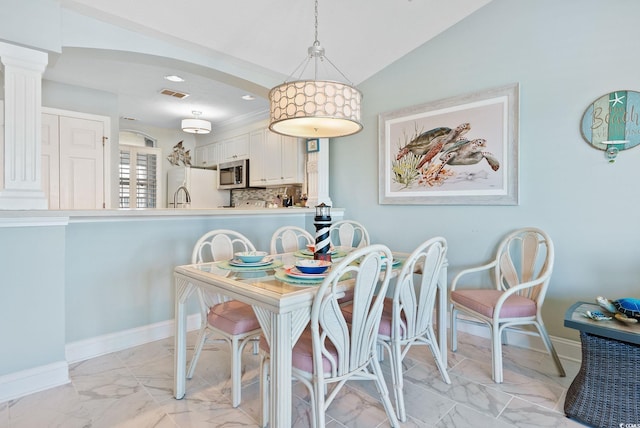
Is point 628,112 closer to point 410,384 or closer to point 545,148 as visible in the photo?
point 545,148

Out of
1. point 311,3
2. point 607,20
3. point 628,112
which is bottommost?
point 628,112

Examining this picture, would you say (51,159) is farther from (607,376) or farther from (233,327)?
(607,376)

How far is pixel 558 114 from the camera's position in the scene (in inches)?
94.7

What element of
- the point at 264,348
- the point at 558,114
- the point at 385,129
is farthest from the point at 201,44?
the point at 558,114

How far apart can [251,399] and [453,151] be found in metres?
2.39

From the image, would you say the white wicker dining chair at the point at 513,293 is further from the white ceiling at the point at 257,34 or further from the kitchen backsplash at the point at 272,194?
the kitchen backsplash at the point at 272,194

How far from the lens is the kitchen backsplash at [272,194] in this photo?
4.97m

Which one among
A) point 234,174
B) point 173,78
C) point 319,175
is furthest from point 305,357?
point 234,174

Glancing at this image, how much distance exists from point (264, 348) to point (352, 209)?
234 centimetres

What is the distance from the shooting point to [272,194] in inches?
214

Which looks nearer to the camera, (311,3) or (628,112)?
(628,112)

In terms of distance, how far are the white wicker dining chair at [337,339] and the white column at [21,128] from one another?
5.49 feet

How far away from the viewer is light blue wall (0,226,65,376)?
193 cm

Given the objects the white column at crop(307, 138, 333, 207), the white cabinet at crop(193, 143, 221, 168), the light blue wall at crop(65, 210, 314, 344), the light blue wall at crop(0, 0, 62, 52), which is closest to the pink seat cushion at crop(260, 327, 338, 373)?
the light blue wall at crop(65, 210, 314, 344)
